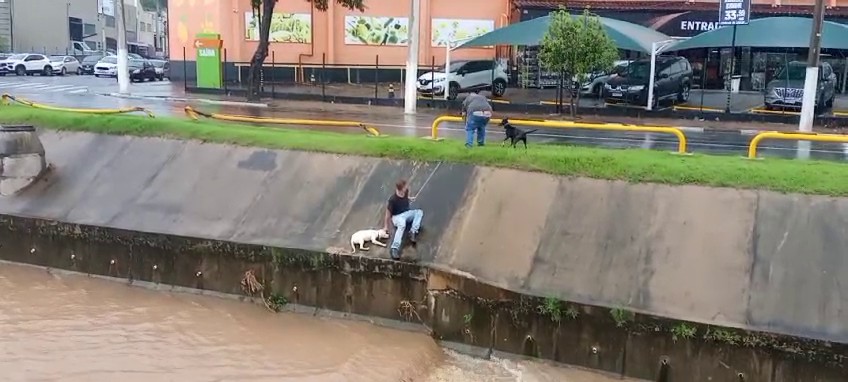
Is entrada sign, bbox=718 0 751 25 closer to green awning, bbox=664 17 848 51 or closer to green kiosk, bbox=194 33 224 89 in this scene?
green awning, bbox=664 17 848 51

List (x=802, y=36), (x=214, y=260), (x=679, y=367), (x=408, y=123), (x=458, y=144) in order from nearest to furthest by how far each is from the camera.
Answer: (x=679, y=367)
(x=214, y=260)
(x=458, y=144)
(x=408, y=123)
(x=802, y=36)

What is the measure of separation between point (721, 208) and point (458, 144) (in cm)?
441

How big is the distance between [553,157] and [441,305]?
2.95 m

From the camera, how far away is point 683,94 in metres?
28.5

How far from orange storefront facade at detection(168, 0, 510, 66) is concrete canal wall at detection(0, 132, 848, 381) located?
23.8 meters

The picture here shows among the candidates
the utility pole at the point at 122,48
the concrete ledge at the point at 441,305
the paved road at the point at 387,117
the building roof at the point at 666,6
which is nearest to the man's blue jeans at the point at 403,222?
the concrete ledge at the point at 441,305

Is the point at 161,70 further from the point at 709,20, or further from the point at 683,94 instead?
the point at 683,94

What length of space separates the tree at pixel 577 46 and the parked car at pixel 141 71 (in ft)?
87.7

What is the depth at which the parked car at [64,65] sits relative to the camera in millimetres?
46656

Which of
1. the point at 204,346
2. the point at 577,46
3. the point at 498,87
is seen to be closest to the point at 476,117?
the point at 204,346

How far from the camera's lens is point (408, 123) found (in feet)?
69.5

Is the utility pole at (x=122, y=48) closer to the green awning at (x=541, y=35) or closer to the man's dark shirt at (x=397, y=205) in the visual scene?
the green awning at (x=541, y=35)

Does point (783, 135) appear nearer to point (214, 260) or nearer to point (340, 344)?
point (340, 344)

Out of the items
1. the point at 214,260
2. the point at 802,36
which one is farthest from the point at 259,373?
the point at 802,36
